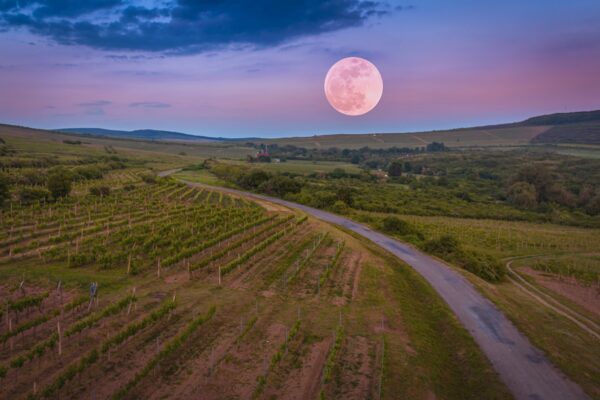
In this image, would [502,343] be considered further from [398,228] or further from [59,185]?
[59,185]

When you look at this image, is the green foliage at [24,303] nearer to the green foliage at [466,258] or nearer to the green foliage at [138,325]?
the green foliage at [138,325]

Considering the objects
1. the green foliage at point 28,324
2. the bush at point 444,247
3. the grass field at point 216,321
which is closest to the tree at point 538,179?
the bush at point 444,247

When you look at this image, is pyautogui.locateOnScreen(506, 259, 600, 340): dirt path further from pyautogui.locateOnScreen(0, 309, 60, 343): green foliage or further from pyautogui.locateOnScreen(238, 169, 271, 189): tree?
pyautogui.locateOnScreen(238, 169, 271, 189): tree

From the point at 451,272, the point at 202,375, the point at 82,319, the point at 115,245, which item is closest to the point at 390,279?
the point at 451,272

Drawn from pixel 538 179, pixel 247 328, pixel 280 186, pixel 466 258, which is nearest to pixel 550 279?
pixel 466 258

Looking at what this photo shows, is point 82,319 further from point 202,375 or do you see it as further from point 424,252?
point 424,252

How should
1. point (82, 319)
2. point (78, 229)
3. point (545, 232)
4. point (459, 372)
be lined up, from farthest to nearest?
point (545, 232) → point (78, 229) → point (82, 319) → point (459, 372)

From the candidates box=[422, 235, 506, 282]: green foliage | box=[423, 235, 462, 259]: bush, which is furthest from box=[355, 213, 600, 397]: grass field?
box=[423, 235, 462, 259]: bush
